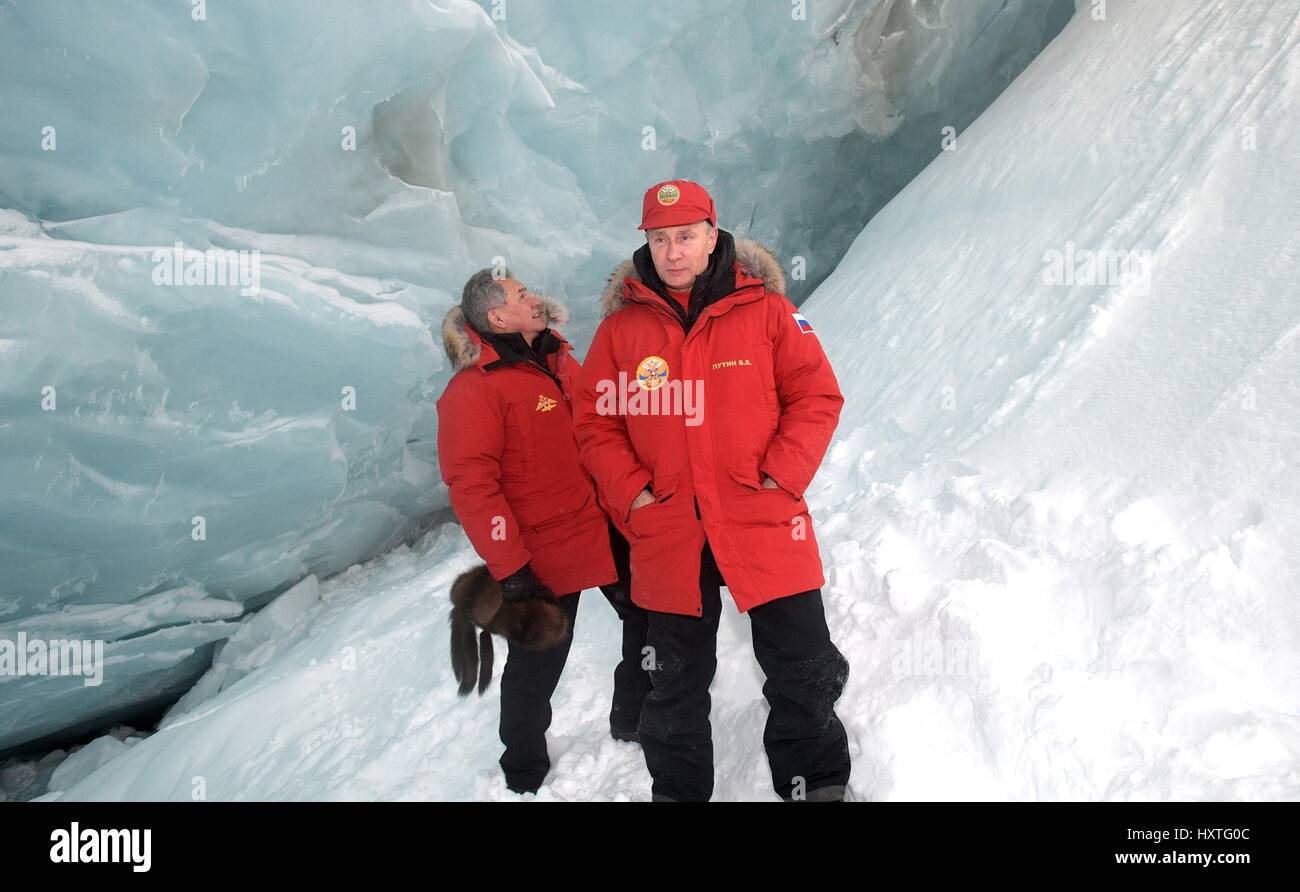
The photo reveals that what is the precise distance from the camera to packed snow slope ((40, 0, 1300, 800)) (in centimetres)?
186

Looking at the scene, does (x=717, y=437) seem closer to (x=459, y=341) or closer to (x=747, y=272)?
(x=747, y=272)

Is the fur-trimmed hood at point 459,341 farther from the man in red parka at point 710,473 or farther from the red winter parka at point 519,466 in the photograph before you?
the man in red parka at point 710,473

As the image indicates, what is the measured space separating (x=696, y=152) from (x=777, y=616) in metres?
4.17

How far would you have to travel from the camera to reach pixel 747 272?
2031 millimetres

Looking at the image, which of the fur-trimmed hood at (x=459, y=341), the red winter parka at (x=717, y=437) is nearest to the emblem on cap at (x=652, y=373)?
the red winter parka at (x=717, y=437)

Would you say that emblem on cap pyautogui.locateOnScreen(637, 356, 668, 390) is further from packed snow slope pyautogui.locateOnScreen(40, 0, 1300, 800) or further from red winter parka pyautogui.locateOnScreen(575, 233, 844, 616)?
packed snow slope pyautogui.locateOnScreen(40, 0, 1300, 800)

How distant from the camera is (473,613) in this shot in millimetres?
2461

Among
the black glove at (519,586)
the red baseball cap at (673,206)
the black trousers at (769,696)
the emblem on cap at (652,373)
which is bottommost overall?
the black trousers at (769,696)

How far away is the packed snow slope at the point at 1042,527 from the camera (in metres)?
1.86

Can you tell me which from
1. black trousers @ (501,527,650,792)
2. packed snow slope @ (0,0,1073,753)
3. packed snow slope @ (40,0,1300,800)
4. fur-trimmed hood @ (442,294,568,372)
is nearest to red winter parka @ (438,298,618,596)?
fur-trimmed hood @ (442,294,568,372)

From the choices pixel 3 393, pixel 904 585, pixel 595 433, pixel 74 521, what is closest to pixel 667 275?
pixel 595 433

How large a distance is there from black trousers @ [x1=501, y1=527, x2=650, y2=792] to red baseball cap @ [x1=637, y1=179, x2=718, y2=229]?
0.92m

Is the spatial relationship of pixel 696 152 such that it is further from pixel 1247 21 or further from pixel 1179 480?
pixel 1179 480

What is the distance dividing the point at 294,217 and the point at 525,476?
2.60m
